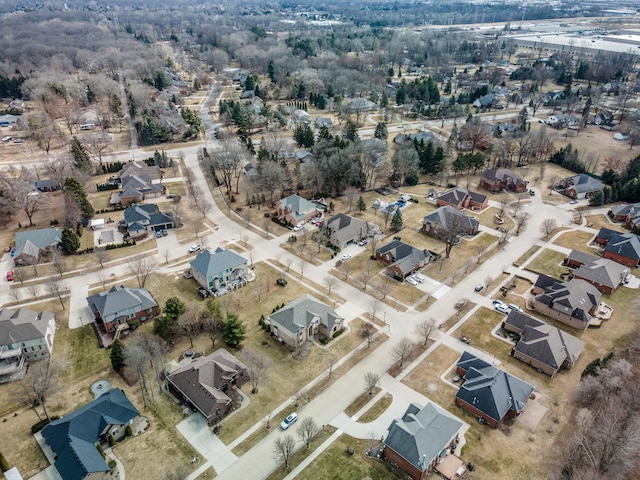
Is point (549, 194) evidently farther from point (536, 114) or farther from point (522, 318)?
point (536, 114)

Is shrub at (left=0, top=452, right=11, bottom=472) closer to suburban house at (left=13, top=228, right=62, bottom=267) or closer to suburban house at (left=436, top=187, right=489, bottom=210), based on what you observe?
suburban house at (left=13, top=228, right=62, bottom=267)

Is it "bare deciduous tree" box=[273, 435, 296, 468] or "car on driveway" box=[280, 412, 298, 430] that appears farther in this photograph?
"car on driveway" box=[280, 412, 298, 430]

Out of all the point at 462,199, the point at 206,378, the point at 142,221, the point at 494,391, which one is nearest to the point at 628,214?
the point at 462,199

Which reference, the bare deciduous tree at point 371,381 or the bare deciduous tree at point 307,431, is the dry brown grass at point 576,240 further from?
the bare deciduous tree at point 307,431

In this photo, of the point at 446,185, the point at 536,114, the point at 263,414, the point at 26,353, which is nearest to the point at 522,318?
the point at 263,414

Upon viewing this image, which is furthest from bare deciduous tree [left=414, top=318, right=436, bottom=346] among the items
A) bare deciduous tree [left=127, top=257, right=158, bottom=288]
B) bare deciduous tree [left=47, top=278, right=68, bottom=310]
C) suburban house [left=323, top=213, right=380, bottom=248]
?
bare deciduous tree [left=47, top=278, right=68, bottom=310]
